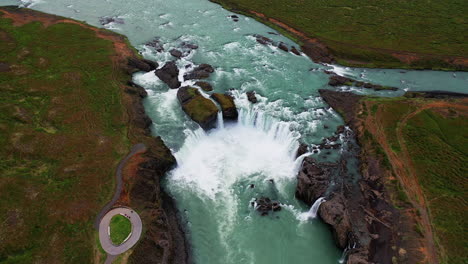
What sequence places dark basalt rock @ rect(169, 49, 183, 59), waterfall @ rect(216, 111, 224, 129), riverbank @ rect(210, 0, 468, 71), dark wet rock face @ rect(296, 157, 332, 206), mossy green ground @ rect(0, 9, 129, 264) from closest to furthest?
mossy green ground @ rect(0, 9, 129, 264), dark wet rock face @ rect(296, 157, 332, 206), waterfall @ rect(216, 111, 224, 129), dark basalt rock @ rect(169, 49, 183, 59), riverbank @ rect(210, 0, 468, 71)

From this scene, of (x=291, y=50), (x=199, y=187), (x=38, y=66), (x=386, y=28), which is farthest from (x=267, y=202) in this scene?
(x=386, y=28)

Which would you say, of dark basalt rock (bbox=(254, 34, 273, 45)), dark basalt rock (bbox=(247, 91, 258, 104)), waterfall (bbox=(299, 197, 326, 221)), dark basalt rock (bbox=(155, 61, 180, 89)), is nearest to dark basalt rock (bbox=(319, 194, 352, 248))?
waterfall (bbox=(299, 197, 326, 221))

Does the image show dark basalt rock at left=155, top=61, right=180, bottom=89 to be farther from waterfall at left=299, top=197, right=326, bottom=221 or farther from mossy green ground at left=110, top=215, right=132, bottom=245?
waterfall at left=299, top=197, right=326, bottom=221

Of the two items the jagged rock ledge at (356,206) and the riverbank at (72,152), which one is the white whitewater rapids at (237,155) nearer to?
the riverbank at (72,152)

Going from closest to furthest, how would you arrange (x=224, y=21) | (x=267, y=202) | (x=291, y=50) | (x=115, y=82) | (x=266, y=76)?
(x=267, y=202)
(x=115, y=82)
(x=266, y=76)
(x=291, y=50)
(x=224, y=21)

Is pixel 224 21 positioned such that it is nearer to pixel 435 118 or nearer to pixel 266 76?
pixel 266 76

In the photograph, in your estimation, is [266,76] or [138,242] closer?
[138,242]
